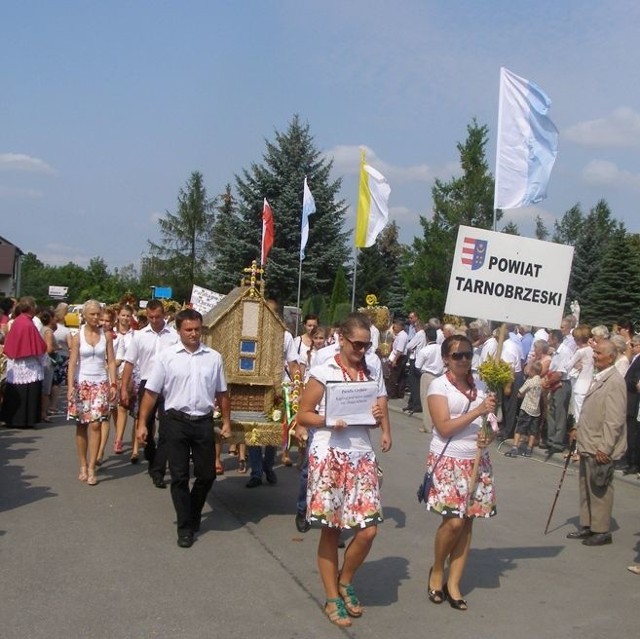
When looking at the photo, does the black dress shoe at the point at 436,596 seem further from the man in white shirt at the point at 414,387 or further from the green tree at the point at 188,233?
the green tree at the point at 188,233

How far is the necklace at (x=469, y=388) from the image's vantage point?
18.2 feet

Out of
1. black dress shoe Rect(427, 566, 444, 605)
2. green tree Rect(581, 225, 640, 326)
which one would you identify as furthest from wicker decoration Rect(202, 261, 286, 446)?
green tree Rect(581, 225, 640, 326)

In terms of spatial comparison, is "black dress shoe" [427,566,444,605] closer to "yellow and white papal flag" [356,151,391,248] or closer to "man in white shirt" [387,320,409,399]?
"man in white shirt" [387,320,409,399]

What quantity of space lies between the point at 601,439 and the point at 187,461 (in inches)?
144

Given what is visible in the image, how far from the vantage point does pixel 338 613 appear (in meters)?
5.14

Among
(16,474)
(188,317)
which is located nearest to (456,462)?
(188,317)

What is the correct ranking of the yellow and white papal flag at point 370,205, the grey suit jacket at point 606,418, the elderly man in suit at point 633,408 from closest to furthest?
the grey suit jacket at point 606,418
the elderly man in suit at point 633,408
the yellow and white papal flag at point 370,205

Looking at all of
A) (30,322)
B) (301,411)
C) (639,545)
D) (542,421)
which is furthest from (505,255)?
(30,322)

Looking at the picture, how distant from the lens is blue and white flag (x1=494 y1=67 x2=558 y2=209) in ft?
30.8

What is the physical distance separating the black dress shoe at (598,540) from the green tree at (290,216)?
34.0 meters

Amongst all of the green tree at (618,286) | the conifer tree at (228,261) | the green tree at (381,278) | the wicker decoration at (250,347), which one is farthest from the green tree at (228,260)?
the wicker decoration at (250,347)

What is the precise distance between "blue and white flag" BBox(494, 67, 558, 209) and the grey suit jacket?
2.89 meters

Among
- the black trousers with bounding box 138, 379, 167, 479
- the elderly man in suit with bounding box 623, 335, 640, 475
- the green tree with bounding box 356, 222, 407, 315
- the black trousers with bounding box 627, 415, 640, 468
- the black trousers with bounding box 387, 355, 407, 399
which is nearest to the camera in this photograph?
the black trousers with bounding box 138, 379, 167, 479

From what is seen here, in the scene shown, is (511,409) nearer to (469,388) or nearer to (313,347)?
(313,347)
